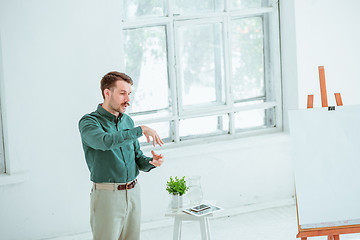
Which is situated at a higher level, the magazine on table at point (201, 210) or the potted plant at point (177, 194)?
the potted plant at point (177, 194)

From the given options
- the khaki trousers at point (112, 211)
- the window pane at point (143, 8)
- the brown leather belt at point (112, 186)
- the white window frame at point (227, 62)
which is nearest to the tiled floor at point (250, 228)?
the white window frame at point (227, 62)

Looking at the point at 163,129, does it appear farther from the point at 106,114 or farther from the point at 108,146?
the point at 108,146

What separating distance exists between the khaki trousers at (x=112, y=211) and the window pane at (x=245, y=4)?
93.9 inches

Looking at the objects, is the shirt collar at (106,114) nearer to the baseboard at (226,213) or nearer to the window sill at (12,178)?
the window sill at (12,178)

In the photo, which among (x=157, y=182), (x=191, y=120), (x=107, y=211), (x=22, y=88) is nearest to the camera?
(x=107, y=211)

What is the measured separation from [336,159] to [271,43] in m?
2.08

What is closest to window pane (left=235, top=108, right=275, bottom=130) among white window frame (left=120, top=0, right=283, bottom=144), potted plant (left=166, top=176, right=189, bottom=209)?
white window frame (left=120, top=0, right=283, bottom=144)

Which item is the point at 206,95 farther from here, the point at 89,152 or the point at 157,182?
the point at 89,152

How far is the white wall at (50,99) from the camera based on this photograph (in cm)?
418

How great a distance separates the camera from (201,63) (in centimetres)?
503

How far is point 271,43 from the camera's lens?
5262 millimetres

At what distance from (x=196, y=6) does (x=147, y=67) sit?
728 mm

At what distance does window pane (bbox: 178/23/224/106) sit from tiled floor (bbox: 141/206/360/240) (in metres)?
1.13

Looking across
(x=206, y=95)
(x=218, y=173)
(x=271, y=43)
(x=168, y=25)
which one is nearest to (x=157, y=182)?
(x=218, y=173)
